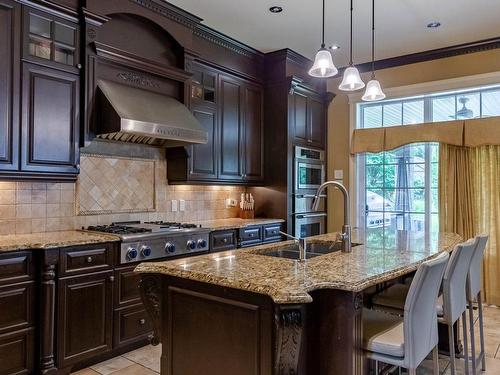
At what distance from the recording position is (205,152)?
4.31 metres

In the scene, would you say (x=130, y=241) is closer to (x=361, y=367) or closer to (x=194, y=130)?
(x=194, y=130)

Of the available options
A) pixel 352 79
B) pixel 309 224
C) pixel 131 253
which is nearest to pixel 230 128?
pixel 309 224

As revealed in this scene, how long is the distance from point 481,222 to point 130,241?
3.88m

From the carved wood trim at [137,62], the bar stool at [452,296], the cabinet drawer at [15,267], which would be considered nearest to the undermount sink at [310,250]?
the bar stool at [452,296]

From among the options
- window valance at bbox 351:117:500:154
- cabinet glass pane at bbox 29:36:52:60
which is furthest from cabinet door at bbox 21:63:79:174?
window valance at bbox 351:117:500:154

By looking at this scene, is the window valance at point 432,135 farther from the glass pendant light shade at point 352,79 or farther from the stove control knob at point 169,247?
the stove control knob at point 169,247

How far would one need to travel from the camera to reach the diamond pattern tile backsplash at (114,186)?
351cm

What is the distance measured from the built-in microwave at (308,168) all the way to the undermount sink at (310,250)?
2.16m

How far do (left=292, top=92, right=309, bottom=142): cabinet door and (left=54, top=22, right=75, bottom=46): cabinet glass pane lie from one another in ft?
9.02

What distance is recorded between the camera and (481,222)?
4586mm

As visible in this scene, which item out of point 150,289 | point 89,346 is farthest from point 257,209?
point 150,289

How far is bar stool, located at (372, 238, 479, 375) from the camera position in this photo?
2221mm

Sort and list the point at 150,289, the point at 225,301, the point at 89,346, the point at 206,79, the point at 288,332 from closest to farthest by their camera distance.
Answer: the point at 288,332
the point at 225,301
the point at 150,289
the point at 89,346
the point at 206,79

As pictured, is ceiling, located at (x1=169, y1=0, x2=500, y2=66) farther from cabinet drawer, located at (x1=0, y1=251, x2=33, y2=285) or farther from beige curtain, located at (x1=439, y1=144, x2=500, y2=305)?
cabinet drawer, located at (x1=0, y1=251, x2=33, y2=285)
